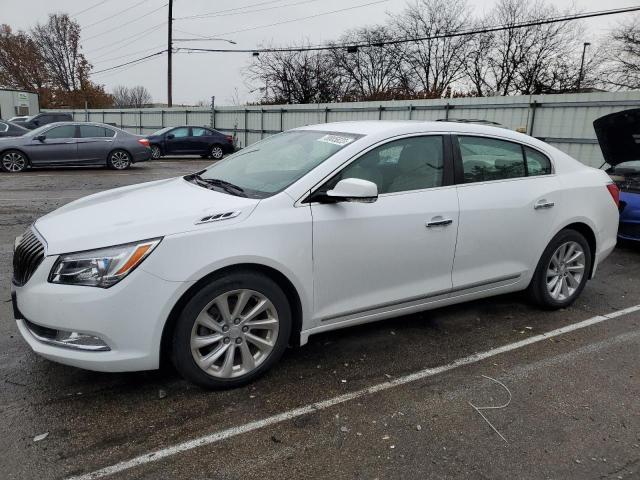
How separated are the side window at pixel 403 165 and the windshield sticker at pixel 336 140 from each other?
0.17 metres

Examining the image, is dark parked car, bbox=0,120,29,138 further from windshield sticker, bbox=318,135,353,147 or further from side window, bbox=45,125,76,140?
→ windshield sticker, bbox=318,135,353,147

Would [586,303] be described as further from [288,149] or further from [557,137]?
[557,137]

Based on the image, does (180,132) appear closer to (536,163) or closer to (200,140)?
(200,140)

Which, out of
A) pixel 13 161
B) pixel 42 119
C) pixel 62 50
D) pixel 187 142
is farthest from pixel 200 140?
pixel 62 50

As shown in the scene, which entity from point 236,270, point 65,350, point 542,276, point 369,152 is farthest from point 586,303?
point 65,350

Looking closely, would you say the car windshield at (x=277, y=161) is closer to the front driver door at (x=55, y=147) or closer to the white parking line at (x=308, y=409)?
the white parking line at (x=308, y=409)

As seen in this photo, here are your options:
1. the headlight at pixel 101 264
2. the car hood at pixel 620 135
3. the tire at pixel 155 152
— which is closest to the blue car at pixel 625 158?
the car hood at pixel 620 135

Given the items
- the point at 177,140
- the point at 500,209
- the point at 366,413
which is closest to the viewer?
the point at 366,413

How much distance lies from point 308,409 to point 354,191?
4.27ft

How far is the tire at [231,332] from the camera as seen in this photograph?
2887 mm

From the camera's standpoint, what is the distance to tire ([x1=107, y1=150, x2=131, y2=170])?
1537 centimetres

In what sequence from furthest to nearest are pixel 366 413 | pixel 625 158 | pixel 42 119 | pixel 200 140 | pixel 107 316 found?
pixel 42 119
pixel 200 140
pixel 625 158
pixel 366 413
pixel 107 316

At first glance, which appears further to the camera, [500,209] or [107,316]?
[500,209]

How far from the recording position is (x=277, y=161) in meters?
3.76
